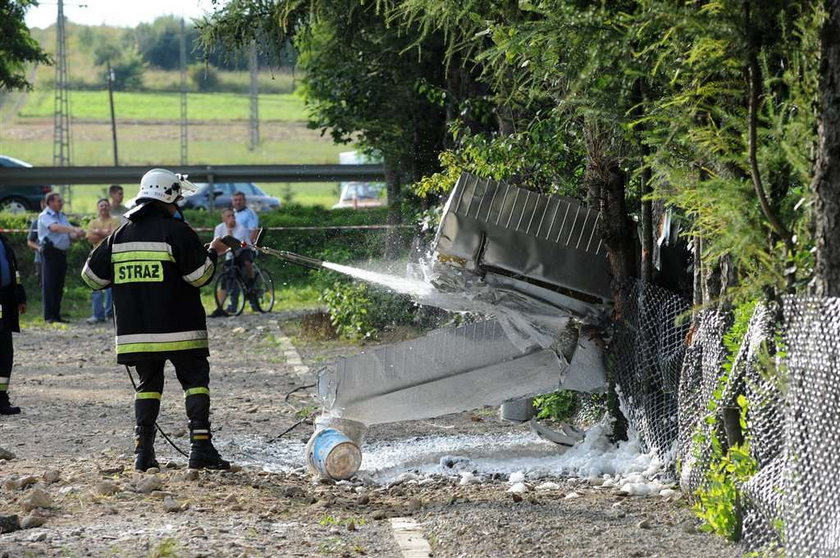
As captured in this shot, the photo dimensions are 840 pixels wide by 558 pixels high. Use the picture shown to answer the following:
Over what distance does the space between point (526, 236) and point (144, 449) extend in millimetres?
2774

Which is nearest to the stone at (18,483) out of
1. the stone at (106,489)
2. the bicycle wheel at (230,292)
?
the stone at (106,489)

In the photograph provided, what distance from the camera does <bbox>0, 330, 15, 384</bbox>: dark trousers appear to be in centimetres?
1107

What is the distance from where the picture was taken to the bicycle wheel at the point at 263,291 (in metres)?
20.9

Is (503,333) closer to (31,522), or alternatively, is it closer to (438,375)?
(438,375)

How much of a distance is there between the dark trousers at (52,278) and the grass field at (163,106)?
51.4 metres

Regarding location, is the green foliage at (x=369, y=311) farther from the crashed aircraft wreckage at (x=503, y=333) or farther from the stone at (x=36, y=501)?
the stone at (x=36, y=501)

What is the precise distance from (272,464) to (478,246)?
204cm

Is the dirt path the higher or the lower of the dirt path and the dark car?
the higher

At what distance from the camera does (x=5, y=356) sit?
11195 mm

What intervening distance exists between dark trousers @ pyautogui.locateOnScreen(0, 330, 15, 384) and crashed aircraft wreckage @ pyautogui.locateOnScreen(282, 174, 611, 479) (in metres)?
3.85

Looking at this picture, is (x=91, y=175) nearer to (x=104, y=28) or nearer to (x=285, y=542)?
(x=285, y=542)

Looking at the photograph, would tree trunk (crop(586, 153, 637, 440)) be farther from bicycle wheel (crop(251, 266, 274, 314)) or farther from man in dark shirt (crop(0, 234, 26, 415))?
bicycle wheel (crop(251, 266, 274, 314))

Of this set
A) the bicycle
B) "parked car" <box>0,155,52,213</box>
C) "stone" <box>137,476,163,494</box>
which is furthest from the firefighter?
"parked car" <box>0,155,52,213</box>

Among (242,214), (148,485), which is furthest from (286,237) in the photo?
A: (148,485)
